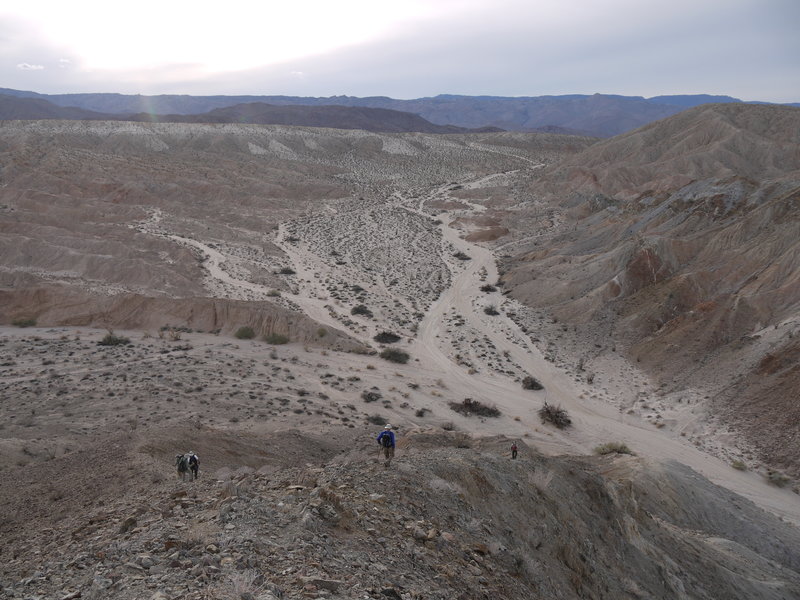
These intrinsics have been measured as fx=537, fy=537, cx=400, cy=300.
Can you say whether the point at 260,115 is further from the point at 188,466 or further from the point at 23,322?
the point at 188,466

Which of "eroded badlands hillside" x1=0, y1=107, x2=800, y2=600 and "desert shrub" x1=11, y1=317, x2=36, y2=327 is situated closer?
"eroded badlands hillside" x1=0, y1=107, x2=800, y2=600

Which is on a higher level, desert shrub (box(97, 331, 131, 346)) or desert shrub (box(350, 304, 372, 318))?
desert shrub (box(97, 331, 131, 346))

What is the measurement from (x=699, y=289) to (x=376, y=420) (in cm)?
1999

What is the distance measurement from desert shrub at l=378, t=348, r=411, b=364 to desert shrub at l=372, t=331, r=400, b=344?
1982 millimetres

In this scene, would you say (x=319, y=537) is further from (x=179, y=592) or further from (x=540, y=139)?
(x=540, y=139)

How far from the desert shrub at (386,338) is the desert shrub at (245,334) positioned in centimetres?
662

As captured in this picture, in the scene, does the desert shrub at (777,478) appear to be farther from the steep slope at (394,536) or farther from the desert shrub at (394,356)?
the desert shrub at (394,356)

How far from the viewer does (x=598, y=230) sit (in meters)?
44.5

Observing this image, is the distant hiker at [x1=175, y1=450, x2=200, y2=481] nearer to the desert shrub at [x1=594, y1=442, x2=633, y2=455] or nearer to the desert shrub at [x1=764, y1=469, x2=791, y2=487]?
the desert shrub at [x1=594, y1=442, x2=633, y2=455]

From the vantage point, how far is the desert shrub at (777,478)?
1809 centimetres

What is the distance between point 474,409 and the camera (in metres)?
23.0

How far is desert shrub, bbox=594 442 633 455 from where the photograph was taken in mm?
19673

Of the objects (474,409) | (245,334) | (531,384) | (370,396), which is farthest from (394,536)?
(245,334)

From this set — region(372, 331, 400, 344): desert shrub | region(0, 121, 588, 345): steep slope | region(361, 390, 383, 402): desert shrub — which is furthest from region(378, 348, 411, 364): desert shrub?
region(361, 390, 383, 402): desert shrub
